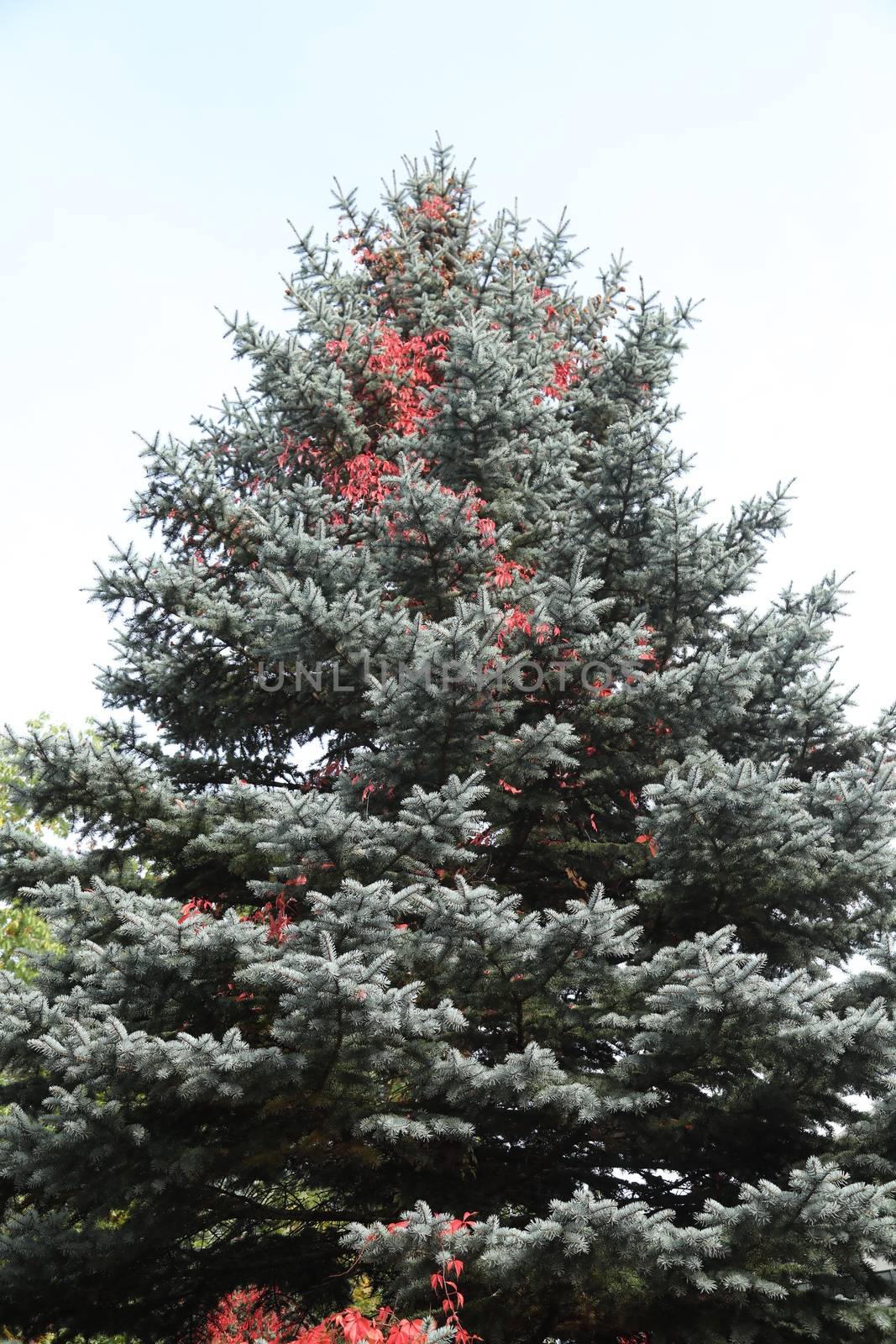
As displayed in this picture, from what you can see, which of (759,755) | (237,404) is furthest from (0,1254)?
(237,404)

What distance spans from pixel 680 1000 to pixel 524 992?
43.5 inches

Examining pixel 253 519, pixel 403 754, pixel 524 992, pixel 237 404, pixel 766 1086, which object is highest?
pixel 237 404

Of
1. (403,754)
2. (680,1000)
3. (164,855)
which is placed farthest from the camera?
(164,855)

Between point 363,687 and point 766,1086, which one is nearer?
point 766,1086

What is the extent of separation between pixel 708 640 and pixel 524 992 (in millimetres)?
4043

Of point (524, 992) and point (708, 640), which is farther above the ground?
point (708, 640)

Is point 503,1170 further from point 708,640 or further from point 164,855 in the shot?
point 708,640

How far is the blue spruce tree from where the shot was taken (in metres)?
4.98

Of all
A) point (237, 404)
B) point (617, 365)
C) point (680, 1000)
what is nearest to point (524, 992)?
point (680, 1000)

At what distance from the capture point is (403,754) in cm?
671

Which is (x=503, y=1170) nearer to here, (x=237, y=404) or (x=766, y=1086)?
(x=766, y=1086)

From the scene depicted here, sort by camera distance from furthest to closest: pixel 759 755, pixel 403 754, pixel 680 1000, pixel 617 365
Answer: pixel 617 365 < pixel 759 755 < pixel 403 754 < pixel 680 1000

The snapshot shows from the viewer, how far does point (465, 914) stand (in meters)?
5.31

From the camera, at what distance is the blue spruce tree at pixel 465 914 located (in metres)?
4.98
